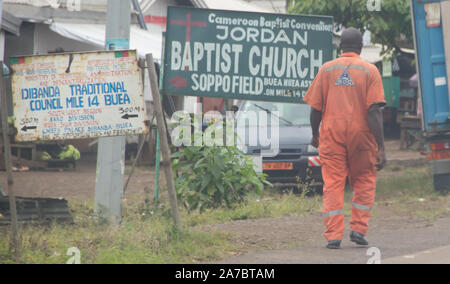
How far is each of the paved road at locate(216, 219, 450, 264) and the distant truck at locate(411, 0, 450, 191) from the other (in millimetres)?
3536

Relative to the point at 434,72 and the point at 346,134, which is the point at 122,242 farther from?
the point at 434,72

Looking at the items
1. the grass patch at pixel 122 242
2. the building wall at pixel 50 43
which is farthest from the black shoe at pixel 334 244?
the building wall at pixel 50 43

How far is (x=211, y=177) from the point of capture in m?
9.68

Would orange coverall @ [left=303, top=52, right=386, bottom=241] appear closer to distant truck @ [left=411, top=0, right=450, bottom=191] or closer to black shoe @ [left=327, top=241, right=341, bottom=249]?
black shoe @ [left=327, top=241, right=341, bottom=249]

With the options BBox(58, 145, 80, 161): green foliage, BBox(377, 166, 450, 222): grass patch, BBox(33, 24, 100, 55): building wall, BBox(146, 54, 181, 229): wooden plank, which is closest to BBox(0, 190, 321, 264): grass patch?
BBox(146, 54, 181, 229): wooden plank

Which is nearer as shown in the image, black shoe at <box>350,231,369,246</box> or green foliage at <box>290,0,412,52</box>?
black shoe at <box>350,231,369,246</box>

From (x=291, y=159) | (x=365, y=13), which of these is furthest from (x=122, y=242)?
(x=365, y=13)

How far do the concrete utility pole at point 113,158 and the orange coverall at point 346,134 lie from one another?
2.29m

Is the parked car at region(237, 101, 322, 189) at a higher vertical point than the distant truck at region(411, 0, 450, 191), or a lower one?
lower

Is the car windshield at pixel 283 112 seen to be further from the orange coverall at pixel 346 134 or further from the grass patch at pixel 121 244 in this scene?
the orange coverall at pixel 346 134

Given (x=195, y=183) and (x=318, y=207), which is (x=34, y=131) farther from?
(x=318, y=207)

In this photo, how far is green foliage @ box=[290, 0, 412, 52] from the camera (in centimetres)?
1501

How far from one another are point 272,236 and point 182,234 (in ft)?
4.02

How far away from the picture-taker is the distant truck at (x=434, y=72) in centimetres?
1171
